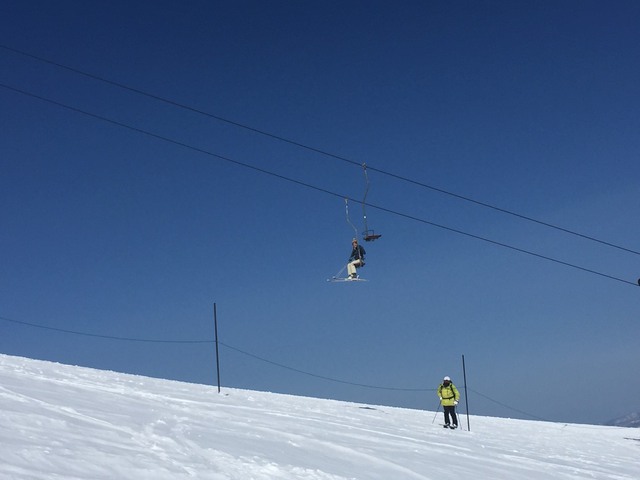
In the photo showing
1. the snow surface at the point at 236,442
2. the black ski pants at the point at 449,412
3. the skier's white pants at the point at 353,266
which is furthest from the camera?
the black ski pants at the point at 449,412

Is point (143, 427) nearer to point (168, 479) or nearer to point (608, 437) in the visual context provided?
point (168, 479)

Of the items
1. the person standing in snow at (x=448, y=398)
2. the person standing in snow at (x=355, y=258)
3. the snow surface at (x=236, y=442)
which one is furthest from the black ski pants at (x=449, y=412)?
the person standing in snow at (x=355, y=258)

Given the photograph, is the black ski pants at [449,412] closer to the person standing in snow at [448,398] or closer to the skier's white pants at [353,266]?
the person standing in snow at [448,398]

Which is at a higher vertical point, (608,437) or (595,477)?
(608,437)

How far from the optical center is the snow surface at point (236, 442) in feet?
29.9

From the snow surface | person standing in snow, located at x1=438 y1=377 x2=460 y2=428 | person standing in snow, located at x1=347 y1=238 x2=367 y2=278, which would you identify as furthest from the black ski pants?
person standing in snow, located at x1=347 y1=238 x2=367 y2=278

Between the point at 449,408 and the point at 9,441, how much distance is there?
54.7 feet

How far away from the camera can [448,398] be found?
76.0 feet

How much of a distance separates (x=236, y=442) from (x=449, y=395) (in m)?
12.4

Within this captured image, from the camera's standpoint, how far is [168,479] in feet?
28.4

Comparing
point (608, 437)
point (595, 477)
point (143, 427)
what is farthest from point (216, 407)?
point (608, 437)

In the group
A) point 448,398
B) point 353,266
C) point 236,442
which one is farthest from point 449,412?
point 236,442

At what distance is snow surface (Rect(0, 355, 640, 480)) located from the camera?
910cm

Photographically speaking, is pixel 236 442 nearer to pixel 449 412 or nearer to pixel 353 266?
pixel 353 266
